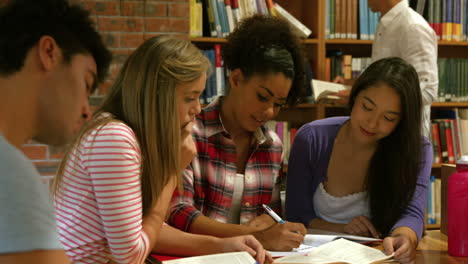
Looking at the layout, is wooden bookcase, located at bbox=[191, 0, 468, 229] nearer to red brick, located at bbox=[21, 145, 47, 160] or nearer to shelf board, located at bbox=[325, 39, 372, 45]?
shelf board, located at bbox=[325, 39, 372, 45]

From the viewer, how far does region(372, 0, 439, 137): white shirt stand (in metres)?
2.38

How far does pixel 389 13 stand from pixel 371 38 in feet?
1.81

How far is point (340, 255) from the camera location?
47.6 inches

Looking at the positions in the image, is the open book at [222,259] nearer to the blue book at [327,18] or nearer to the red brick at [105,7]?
the red brick at [105,7]

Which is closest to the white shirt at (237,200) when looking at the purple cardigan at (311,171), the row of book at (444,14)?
the purple cardigan at (311,171)

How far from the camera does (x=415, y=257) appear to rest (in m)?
1.29

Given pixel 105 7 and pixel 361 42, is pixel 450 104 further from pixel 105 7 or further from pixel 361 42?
pixel 105 7

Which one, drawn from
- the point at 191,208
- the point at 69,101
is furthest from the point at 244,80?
the point at 69,101

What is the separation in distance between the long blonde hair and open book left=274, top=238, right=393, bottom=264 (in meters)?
0.36

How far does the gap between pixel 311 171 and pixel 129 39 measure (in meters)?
1.30

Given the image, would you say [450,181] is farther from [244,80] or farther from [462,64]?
[462,64]

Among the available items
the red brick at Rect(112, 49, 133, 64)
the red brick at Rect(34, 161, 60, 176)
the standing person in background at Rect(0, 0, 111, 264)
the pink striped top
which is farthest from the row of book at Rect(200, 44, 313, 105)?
the standing person in background at Rect(0, 0, 111, 264)

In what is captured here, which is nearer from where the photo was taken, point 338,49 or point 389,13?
point 389,13

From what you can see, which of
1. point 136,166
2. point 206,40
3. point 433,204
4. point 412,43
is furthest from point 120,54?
point 433,204
